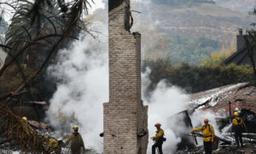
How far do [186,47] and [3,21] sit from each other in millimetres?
166882

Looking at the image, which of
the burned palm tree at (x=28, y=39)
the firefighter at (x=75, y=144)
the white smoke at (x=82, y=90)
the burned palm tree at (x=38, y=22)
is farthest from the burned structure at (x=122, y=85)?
the white smoke at (x=82, y=90)

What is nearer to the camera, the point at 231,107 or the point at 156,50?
the point at 231,107

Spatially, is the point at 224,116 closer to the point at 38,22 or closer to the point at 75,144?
the point at 75,144

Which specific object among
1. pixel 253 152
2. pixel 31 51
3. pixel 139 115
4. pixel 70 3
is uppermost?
pixel 70 3

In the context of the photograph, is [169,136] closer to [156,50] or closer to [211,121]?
[211,121]

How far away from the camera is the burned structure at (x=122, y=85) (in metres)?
14.8

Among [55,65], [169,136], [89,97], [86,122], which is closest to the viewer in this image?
[169,136]

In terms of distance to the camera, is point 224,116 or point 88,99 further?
point 88,99

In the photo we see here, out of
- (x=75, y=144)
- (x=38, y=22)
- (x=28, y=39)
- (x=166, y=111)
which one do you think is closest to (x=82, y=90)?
(x=166, y=111)

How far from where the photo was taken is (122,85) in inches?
586

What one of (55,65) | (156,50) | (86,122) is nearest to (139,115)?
(86,122)

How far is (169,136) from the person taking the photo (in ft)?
68.6

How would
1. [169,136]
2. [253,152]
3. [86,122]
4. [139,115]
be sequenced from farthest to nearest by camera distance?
[86,122] < [169,136] < [253,152] < [139,115]

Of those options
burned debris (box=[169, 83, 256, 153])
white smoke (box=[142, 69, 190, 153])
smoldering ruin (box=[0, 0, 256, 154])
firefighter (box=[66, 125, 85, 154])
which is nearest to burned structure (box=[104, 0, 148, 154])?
smoldering ruin (box=[0, 0, 256, 154])
